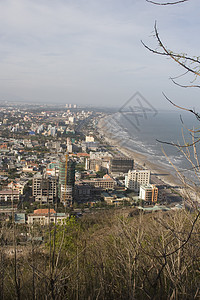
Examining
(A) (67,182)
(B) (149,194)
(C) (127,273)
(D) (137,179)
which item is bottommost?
(B) (149,194)

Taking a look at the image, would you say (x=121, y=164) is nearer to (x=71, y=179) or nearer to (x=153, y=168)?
(x=153, y=168)

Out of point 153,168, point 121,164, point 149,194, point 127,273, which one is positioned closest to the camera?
point 127,273

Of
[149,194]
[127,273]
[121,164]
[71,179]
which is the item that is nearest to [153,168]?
[121,164]

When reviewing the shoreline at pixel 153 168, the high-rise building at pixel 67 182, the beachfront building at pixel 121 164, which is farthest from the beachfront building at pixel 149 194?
the beachfront building at pixel 121 164

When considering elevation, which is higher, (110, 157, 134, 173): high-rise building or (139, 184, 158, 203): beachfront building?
(110, 157, 134, 173): high-rise building

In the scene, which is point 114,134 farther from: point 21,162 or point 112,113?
point 21,162

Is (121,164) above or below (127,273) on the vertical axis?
below

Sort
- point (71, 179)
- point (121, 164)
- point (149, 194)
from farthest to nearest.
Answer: point (121, 164), point (149, 194), point (71, 179)

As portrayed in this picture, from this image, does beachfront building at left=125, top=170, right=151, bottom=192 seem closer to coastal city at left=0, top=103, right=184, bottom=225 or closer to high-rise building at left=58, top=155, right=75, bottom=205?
coastal city at left=0, top=103, right=184, bottom=225

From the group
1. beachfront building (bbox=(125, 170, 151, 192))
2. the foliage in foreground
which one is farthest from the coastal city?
the foliage in foreground
